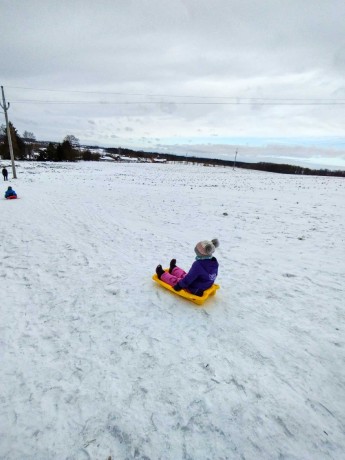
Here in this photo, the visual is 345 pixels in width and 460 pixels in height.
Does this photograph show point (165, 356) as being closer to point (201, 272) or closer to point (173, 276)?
point (201, 272)

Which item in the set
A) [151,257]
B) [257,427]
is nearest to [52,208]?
[151,257]

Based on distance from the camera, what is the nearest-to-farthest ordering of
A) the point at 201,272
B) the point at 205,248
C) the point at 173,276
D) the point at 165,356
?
the point at 165,356
the point at 205,248
the point at 201,272
the point at 173,276

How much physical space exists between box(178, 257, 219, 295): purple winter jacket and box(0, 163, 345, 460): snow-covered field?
417 mm

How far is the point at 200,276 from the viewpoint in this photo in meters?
4.60

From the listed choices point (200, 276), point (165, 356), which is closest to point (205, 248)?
point (200, 276)

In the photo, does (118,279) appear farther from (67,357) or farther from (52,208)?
(52,208)

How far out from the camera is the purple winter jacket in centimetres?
453

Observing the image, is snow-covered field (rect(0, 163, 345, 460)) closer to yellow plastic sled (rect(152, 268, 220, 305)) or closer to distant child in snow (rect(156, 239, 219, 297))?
yellow plastic sled (rect(152, 268, 220, 305))

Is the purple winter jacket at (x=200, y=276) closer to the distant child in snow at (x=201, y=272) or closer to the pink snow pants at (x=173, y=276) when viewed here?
the distant child in snow at (x=201, y=272)

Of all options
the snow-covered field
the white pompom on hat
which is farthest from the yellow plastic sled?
the white pompom on hat

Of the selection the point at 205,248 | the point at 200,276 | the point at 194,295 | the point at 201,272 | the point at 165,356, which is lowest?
the point at 165,356

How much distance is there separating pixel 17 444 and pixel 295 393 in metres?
3.32

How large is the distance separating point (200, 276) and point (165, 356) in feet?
4.98

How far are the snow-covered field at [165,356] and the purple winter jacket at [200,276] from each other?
1.37 feet
